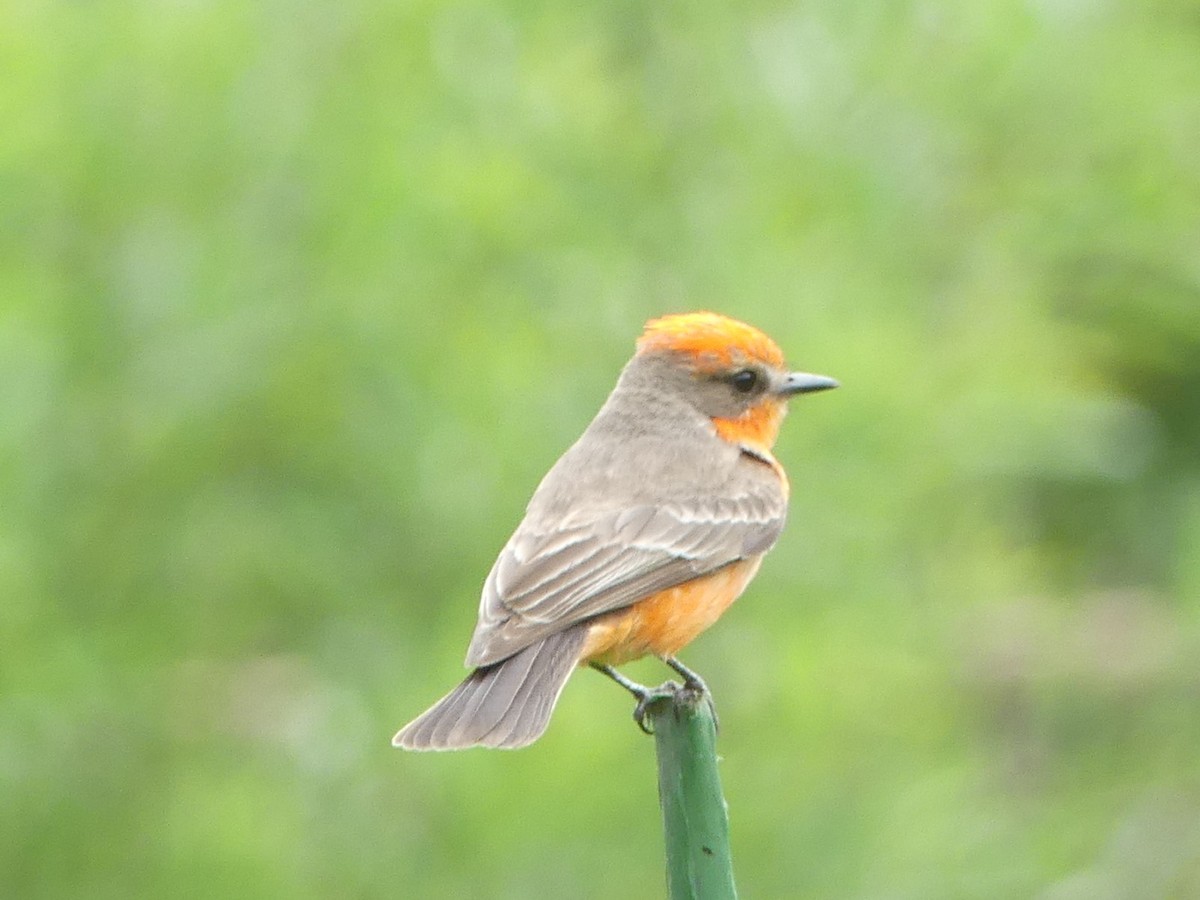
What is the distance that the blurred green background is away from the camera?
5.84 meters

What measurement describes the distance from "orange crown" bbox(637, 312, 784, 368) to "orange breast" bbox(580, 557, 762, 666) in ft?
2.74

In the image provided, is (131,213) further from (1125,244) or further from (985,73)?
(1125,244)

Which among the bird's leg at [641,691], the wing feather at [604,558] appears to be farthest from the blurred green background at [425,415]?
the wing feather at [604,558]

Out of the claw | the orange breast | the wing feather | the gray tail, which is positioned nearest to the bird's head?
the wing feather

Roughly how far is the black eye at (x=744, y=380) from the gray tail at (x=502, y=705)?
1.40m

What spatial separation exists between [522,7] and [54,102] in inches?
56.7

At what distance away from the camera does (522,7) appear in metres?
6.56

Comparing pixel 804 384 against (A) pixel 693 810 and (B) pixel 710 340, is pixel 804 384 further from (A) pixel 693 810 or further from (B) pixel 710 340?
(A) pixel 693 810

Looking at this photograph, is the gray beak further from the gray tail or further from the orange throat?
the gray tail

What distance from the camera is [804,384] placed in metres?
5.77

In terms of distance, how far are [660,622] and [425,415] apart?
4.79 feet

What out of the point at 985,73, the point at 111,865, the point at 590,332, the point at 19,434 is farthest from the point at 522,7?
the point at 111,865

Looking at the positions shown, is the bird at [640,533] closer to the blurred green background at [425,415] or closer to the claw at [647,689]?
the claw at [647,689]

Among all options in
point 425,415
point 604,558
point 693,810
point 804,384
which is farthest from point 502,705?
point 425,415
